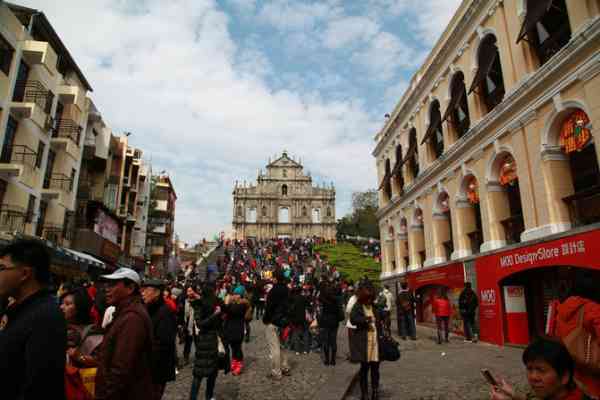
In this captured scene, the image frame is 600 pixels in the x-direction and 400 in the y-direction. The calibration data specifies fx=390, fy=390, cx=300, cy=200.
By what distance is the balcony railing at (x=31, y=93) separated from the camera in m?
15.0

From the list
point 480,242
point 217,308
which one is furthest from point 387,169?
point 217,308

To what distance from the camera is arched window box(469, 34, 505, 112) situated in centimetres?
1278

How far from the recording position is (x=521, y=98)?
10961mm

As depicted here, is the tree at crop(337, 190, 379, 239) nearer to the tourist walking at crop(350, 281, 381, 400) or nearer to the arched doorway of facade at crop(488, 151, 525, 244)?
the arched doorway of facade at crop(488, 151, 525, 244)

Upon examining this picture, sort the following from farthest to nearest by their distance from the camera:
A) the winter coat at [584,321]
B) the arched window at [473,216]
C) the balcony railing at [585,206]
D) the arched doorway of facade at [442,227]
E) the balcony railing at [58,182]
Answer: the balcony railing at [58,182], the arched doorway of facade at [442,227], the arched window at [473,216], the balcony railing at [585,206], the winter coat at [584,321]

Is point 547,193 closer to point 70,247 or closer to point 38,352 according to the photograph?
point 38,352

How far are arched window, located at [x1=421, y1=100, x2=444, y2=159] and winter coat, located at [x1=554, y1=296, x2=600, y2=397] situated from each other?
45.4 feet

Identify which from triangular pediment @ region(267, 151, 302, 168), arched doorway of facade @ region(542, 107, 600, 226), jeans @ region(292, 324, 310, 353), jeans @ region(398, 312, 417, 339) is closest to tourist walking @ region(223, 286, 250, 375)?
jeans @ region(292, 324, 310, 353)

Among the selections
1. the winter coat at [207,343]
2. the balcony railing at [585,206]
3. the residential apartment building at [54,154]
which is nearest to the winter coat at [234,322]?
the winter coat at [207,343]

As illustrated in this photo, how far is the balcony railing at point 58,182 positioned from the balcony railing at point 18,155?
7.21ft

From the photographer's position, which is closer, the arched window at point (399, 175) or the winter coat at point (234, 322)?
the winter coat at point (234, 322)

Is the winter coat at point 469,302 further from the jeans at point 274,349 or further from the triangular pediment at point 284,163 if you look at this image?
the triangular pediment at point 284,163

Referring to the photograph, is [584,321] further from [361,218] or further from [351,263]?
[361,218]

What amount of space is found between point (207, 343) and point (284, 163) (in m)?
75.0
